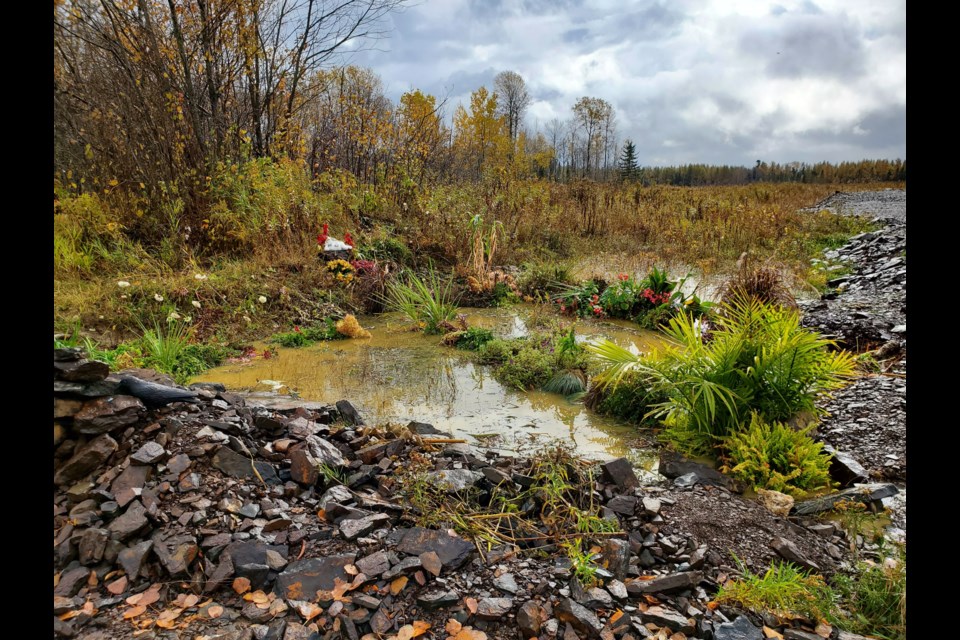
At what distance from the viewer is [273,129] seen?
9445 mm

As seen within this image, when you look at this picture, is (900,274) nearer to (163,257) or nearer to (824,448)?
(824,448)

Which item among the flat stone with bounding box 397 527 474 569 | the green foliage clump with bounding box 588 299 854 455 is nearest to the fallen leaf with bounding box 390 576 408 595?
the flat stone with bounding box 397 527 474 569

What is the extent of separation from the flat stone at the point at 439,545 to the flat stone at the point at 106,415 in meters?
1.56

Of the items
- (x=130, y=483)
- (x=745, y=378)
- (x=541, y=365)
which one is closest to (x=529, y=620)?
(x=130, y=483)

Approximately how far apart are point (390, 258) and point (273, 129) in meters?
3.51

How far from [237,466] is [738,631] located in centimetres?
230

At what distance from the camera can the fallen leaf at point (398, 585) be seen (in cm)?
197

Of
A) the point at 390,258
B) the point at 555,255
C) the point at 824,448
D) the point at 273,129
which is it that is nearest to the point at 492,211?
the point at 555,255

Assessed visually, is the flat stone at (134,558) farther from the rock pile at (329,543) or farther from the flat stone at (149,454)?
the flat stone at (149,454)

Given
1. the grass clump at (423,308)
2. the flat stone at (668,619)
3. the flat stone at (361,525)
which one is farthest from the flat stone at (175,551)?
the grass clump at (423,308)

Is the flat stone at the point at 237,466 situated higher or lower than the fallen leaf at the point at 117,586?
higher

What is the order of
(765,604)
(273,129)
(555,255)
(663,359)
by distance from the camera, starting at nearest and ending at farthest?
(765,604)
(663,359)
(273,129)
(555,255)

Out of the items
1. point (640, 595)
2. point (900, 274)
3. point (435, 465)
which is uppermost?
point (900, 274)

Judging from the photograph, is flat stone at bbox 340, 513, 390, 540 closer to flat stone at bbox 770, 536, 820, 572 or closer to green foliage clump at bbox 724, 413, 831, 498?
flat stone at bbox 770, 536, 820, 572
